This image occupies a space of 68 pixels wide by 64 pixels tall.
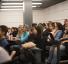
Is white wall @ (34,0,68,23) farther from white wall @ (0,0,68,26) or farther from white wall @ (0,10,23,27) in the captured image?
white wall @ (0,10,23,27)

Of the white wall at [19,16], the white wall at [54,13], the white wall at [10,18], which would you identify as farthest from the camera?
the white wall at [10,18]

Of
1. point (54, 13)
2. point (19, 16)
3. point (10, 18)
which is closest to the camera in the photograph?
point (54, 13)

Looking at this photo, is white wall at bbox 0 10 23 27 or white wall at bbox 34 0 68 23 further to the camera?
white wall at bbox 0 10 23 27

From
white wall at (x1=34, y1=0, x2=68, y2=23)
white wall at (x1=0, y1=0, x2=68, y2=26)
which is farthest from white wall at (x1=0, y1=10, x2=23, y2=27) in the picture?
white wall at (x1=34, y1=0, x2=68, y2=23)

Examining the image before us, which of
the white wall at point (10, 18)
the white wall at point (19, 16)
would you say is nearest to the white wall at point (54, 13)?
the white wall at point (19, 16)

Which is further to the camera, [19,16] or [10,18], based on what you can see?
[19,16]

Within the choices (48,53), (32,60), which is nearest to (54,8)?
(48,53)

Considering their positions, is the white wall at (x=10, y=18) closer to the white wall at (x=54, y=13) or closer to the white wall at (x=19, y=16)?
the white wall at (x=19, y=16)

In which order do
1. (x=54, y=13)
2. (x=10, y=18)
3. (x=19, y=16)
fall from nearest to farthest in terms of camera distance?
(x=54, y=13), (x=10, y=18), (x=19, y=16)

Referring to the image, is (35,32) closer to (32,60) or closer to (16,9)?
(32,60)

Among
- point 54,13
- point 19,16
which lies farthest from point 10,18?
point 54,13

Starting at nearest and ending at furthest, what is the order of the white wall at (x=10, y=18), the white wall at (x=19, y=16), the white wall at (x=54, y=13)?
the white wall at (x=54, y=13), the white wall at (x=19, y=16), the white wall at (x=10, y=18)

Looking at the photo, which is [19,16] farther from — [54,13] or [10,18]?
[54,13]

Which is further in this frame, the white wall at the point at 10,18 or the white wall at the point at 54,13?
the white wall at the point at 10,18
